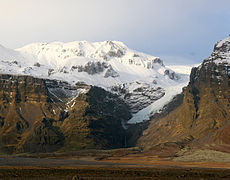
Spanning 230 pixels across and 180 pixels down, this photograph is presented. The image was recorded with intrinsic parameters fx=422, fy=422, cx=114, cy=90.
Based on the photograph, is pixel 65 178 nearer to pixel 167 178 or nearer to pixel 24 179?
pixel 24 179

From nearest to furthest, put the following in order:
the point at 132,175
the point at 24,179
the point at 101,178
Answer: the point at 24,179 → the point at 101,178 → the point at 132,175

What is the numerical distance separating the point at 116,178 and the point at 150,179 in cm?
1035

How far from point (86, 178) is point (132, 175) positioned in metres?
19.7

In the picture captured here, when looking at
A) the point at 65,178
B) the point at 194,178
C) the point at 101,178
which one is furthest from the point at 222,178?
the point at 65,178

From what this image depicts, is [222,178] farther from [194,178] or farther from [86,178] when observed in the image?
[86,178]

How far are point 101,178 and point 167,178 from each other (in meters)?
20.5

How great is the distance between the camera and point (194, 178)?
13162cm

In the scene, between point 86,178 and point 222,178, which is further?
point 222,178

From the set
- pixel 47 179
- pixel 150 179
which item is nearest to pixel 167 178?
pixel 150 179

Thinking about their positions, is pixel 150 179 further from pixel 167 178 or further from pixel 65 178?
pixel 65 178

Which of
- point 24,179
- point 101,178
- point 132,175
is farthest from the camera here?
point 132,175

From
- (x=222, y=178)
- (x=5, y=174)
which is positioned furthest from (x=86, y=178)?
(x=222, y=178)

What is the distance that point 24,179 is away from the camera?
118m

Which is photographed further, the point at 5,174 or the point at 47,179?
the point at 5,174
